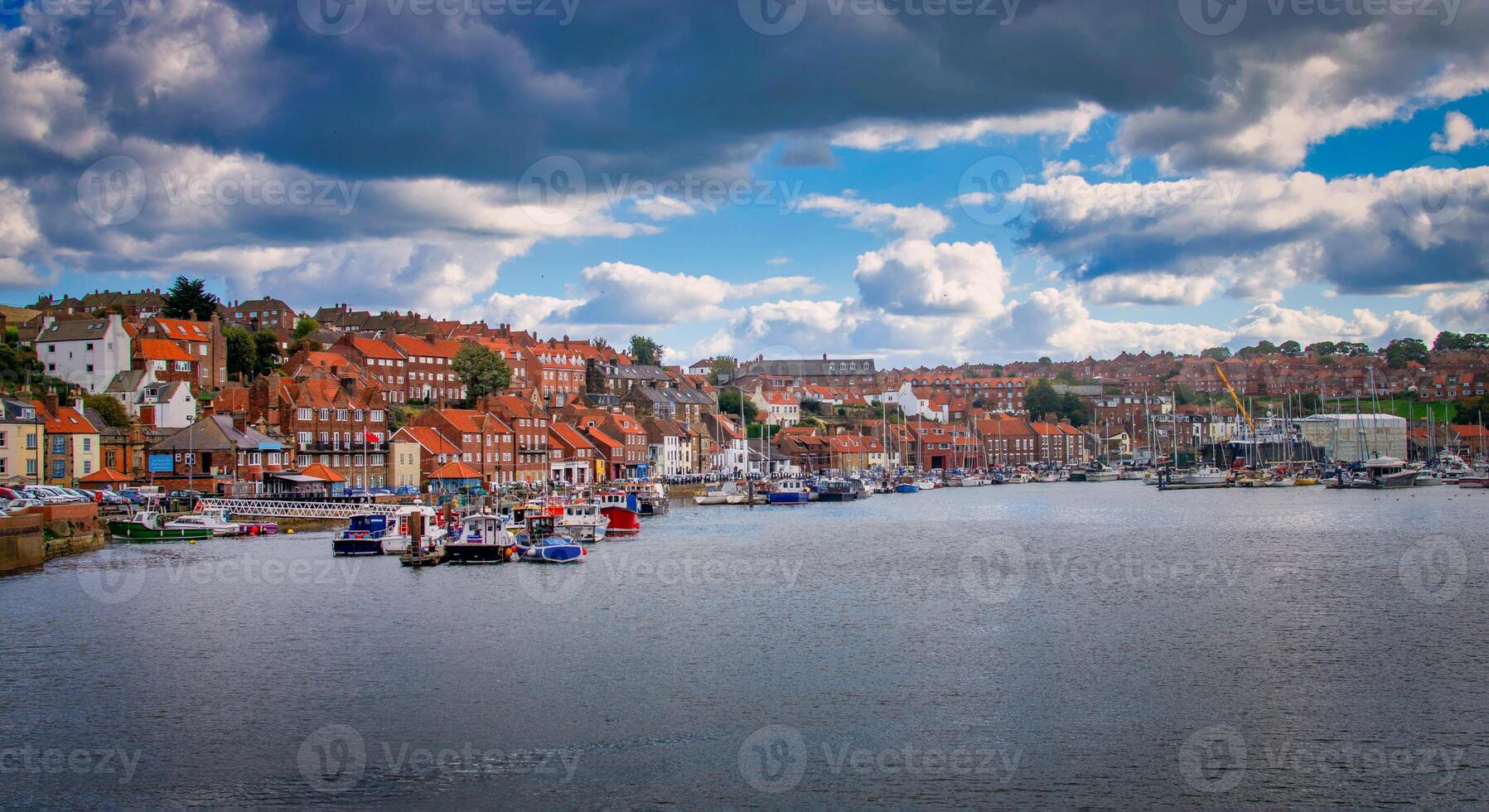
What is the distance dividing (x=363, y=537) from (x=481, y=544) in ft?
23.8

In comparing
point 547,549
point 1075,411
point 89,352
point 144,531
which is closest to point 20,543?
point 144,531

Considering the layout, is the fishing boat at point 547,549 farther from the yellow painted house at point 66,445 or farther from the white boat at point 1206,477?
the white boat at point 1206,477

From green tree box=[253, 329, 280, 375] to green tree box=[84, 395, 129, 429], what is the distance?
21195mm

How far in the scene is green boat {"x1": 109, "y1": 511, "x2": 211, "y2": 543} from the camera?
186ft

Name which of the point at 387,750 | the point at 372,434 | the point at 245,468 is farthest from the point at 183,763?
the point at 372,434

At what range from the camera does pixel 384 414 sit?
83.8 metres

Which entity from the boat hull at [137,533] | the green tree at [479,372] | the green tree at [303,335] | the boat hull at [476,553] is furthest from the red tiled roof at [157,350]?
the boat hull at [476,553]

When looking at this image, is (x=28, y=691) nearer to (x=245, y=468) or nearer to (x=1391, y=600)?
(x=1391, y=600)

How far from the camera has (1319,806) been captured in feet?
59.0

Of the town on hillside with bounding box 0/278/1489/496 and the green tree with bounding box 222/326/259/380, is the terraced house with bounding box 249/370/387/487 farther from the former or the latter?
the green tree with bounding box 222/326/259/380

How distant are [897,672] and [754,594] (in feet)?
39.8

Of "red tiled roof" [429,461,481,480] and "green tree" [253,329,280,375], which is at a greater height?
"green tree" [253,329,280,375]

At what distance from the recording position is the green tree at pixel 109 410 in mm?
74750

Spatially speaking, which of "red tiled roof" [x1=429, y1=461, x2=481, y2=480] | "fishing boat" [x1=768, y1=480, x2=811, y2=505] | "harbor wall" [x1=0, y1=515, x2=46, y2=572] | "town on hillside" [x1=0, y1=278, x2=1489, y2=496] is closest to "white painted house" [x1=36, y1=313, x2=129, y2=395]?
"town on hillside" [x1=0, y1=278, x2=1489, y2=496]
